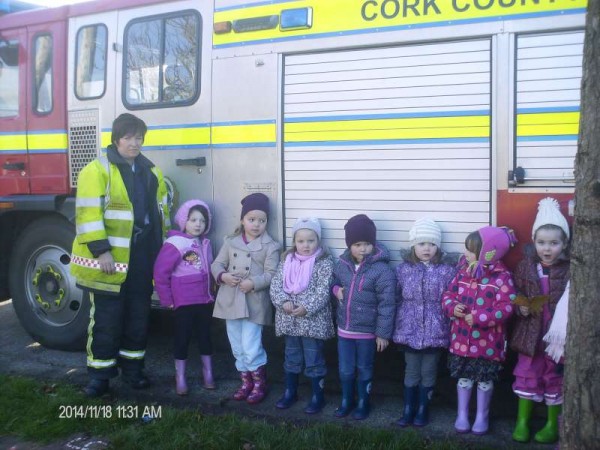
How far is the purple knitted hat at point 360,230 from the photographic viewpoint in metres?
3.94

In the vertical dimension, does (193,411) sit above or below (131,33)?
below

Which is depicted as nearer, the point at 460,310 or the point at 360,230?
the point at 460,310

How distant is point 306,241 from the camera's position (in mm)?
4172

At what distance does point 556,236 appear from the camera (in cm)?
355

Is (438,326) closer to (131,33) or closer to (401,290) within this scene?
(401,290)

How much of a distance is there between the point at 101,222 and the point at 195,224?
64cm

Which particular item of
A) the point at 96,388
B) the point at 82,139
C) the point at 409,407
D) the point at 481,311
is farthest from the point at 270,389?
the point at 82,139

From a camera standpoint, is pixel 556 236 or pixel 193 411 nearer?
pixel 556 236

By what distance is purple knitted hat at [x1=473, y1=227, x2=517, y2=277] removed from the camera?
366cm

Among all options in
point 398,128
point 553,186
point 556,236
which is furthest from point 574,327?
point 398,128

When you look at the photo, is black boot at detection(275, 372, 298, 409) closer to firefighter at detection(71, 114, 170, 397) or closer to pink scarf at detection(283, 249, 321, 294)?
pink scarf at detection(283, 249, 321, 294)

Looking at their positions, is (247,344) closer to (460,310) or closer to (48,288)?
(460,310)

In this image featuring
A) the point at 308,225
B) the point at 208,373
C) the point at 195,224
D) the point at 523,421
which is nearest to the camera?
the point at 523,421

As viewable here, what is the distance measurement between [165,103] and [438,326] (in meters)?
2.62
